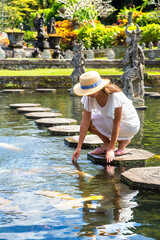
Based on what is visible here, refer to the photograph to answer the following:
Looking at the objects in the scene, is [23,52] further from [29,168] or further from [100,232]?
[100,232]

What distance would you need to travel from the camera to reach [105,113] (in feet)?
15.8

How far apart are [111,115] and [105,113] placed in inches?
5.1

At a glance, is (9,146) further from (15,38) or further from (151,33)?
(151,33)

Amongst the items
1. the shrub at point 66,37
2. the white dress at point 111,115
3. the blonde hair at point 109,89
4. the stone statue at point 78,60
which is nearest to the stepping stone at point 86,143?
the white dress at point 111,115

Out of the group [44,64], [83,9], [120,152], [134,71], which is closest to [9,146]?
[120,152]

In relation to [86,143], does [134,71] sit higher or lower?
higher

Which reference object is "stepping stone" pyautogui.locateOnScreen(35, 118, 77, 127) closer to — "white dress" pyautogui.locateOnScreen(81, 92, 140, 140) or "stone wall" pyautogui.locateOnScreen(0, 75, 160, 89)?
"white dress" pyautogui.locateOnScreen(81, 92, 140, 140)

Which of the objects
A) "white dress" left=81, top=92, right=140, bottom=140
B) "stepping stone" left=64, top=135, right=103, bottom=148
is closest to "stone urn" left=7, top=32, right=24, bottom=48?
"stepping stone" left=64, top=135, right=103, bottom=148

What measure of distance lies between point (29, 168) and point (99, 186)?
101 cm

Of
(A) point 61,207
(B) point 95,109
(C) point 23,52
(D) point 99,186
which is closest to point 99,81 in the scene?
(B) point 95,109

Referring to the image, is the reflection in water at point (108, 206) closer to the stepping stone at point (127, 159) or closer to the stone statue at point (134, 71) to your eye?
the stepping stone at point (127, 159)

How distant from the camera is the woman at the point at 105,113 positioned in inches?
177

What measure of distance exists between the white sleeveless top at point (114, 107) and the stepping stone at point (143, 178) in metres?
0.71

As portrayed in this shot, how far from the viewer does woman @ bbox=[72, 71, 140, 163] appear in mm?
4484
